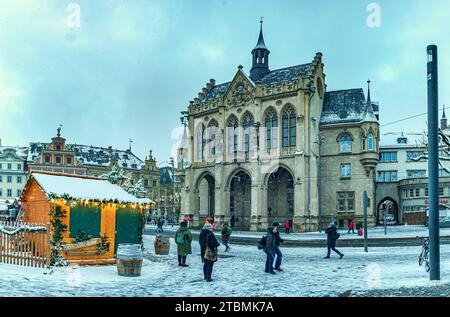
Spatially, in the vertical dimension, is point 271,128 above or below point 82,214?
above

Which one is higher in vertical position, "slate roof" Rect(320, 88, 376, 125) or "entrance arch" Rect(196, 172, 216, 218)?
"slate roof" Rect(320, 88, 376, 125)

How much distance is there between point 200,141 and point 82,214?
36732mm

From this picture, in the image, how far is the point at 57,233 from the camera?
50.1 ft

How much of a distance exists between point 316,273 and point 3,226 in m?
10.4

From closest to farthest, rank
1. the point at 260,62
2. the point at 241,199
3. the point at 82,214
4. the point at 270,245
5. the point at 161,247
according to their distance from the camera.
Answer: the point at 270,245, the point at 82,214, the point at 161,247, the point at 241,199, the point at 260,62

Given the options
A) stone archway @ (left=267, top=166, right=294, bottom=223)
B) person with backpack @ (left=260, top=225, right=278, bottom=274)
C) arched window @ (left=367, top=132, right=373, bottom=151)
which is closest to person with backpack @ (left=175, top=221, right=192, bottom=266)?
person with backpack @ (left=260, top=225, right=278, bottom=274)

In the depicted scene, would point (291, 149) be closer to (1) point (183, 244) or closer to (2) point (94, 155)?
(1) point (183, 244)

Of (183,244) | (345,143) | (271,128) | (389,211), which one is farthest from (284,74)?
(389,211)

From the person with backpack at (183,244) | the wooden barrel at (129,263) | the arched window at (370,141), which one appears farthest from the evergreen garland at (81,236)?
the arched window at (370,141)

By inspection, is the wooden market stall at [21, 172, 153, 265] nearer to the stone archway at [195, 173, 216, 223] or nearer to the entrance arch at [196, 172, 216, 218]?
the stone archway at [195, 173, 216, 223]

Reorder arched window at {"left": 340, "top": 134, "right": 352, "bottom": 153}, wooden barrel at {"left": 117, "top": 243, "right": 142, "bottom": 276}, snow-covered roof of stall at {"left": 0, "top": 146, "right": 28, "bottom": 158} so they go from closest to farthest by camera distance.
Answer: wooden barrel at {"left": 117, "top": 243, "right": 142, "bottom": 276} → arched window at {"left": 340, "top": 134, "right": 352, "bottom": 153} → snow-covered roof of stall at {"left": 0, "top": 146, "right": 28, "bottom": 158}

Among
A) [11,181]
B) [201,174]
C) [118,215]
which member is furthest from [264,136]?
[11,181]

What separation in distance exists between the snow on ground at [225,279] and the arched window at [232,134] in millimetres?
31383

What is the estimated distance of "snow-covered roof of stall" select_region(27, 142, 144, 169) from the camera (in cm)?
7044
